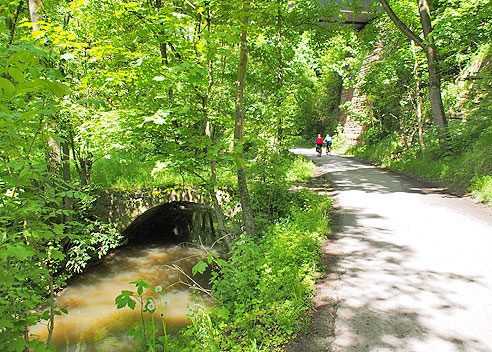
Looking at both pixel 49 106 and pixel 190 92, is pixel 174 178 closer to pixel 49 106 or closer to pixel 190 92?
pixel 190 92

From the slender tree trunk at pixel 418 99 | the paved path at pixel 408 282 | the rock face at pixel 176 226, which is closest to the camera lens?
the paved path at pixel 408 282

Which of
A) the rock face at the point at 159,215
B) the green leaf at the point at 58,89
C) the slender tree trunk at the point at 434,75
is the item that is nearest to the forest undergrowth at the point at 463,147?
the slender tree trunk at the point at 434,75

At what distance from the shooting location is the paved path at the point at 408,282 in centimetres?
307

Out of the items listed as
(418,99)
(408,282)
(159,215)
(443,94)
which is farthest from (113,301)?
(443,94)

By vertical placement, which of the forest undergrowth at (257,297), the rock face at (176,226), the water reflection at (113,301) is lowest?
the water reflection at (113,301)

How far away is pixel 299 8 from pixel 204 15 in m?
6.81

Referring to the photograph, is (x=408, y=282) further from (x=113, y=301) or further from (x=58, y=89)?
(x=113, y=301)

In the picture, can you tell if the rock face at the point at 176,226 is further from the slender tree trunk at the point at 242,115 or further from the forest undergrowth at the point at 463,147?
the forest undergrowth at the point at 463,147

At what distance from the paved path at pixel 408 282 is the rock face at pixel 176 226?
223 inches

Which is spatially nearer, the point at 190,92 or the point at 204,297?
the point at 190,92

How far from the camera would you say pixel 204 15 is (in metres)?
5.44

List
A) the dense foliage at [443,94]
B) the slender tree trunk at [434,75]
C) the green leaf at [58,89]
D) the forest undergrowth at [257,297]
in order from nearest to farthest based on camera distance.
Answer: the green leaf at [58,89] → the forest undergrowth at [257,297] → the dense foliage at [443,94] → the slender tree trunk at [434,75]

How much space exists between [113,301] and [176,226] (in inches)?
202

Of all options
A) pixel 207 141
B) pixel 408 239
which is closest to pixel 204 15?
pixel 207 141
